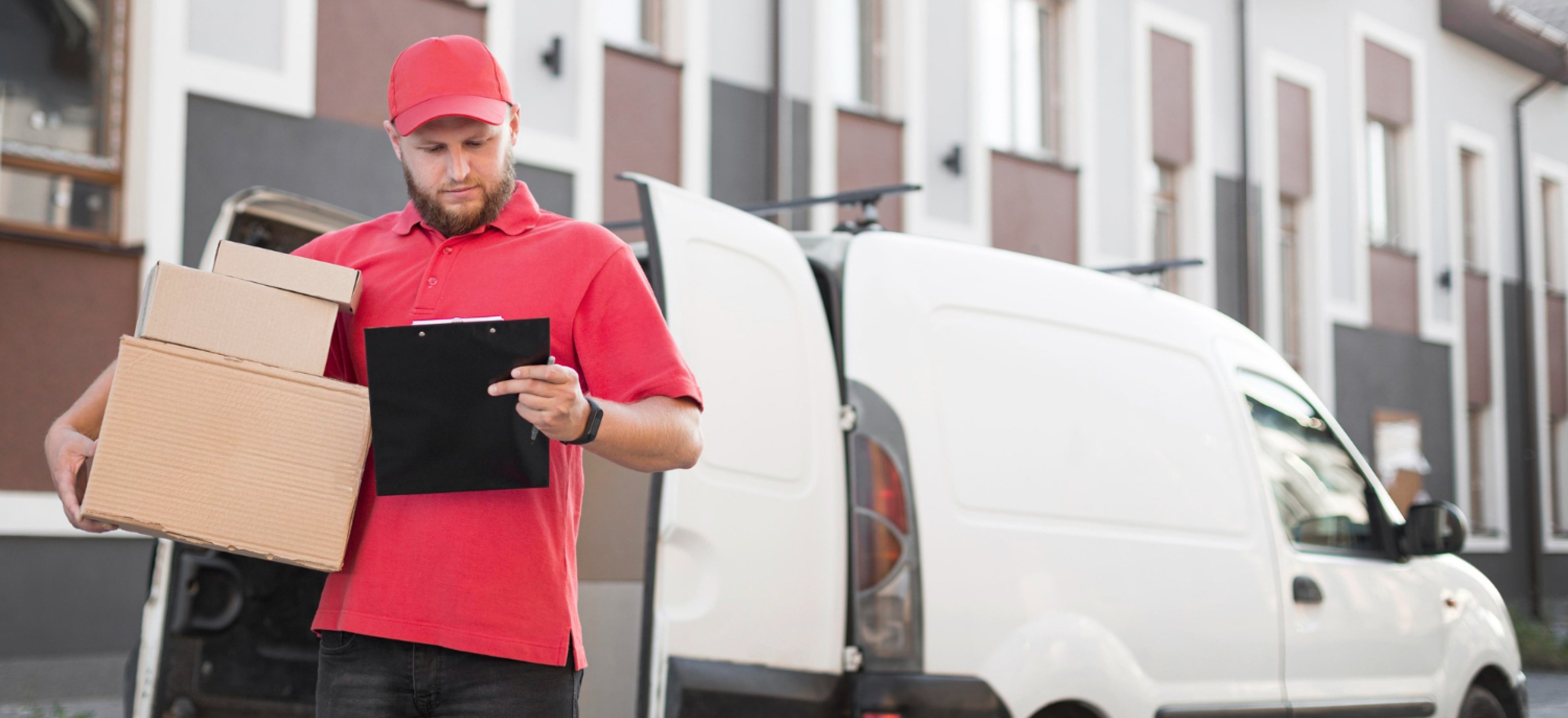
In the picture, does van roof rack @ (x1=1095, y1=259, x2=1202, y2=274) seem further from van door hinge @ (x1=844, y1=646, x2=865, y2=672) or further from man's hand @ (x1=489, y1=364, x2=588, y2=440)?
man's hand @ (x1=489, y1=364, x2=588, y2=440)

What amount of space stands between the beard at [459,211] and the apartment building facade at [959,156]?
336 centimetres

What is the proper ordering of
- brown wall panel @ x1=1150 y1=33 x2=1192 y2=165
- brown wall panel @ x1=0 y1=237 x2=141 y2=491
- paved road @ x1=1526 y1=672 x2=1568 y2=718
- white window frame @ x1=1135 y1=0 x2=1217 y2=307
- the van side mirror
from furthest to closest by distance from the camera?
brown wall panel @ x1=1150 y1=33 x2=1192 y2=165 → white window frame @ x1=1135 y1=0 x2=1217 y2=307 → paved road @ x1=1526 y1=672 x2=1568 y2=718 → brown wall panel @ x1=0 y1=237 x2=141 y2=491 → the van side mirror

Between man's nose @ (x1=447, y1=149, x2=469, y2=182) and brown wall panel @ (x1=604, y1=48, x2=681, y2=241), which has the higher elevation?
brown wall panel @ (x1=604, y1=48, x2=681, y2=241)

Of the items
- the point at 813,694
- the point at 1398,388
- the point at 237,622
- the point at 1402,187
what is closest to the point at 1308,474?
the point at 813,694

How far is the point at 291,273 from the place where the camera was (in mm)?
2418

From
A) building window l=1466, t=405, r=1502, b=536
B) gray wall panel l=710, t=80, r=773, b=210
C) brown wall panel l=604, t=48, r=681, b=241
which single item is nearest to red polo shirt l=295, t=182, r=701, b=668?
brown wall panel l=604, t=48, r=681, b=241

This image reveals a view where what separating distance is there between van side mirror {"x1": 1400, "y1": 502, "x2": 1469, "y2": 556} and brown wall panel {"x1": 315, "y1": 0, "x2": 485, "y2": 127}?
21.4ft

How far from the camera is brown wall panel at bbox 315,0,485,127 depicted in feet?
33.3

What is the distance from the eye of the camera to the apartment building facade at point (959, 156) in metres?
8.99

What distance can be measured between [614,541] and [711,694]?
910 millimetres

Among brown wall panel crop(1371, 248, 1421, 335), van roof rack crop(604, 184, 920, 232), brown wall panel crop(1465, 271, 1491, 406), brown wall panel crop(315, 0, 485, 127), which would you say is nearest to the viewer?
van roof rack crop(604, 184, 920, 232)

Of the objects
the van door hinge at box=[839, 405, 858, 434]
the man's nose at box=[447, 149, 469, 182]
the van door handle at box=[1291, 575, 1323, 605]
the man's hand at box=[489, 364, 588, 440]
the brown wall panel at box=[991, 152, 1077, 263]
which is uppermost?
the brown wall panel at box=[991, 152, 1077, 263]

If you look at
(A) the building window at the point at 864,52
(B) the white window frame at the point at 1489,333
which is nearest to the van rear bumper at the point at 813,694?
(A) the building window at the point at 864,52

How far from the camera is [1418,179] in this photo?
21.6 meters
